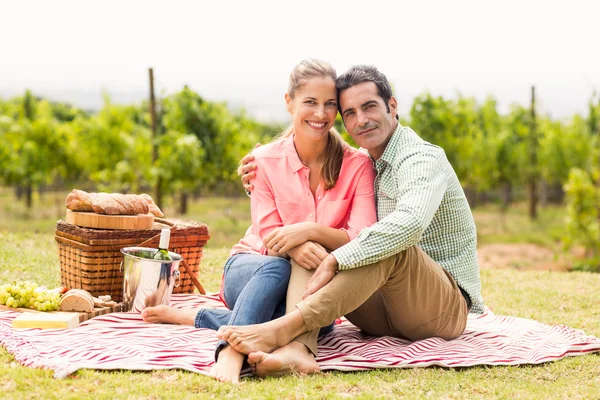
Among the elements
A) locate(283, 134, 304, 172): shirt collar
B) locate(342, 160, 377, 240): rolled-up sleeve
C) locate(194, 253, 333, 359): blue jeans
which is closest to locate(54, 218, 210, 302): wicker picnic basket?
locate(194, 253, 333, 359): blue jeans

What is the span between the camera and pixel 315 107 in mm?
3760

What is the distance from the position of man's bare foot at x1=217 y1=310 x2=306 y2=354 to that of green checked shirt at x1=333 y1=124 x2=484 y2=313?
0.35 m

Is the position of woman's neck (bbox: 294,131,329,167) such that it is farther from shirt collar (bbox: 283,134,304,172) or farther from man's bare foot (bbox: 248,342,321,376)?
man's bare foot (bbox: 248,342,321,376)

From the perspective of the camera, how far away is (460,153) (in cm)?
1537

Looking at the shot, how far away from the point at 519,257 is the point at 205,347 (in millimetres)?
12195

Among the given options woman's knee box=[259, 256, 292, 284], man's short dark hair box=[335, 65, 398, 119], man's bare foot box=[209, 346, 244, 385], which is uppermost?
man's short dark hair box=[335, 65, 398, 119]

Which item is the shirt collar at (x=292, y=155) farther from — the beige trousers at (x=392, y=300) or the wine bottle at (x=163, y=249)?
the wine bottle at (x=163, y=249)

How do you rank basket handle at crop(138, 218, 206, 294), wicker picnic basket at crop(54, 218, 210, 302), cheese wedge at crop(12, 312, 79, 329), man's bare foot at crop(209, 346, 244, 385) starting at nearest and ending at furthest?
man's bare foot at crop(209, 346, 244, 385) → cheese wedge at crop(12, 312, 79, 329) → wicker picnic basket at crop(54, 218, 210, 302) → basket handle at crop(138, 218, 206, 294)

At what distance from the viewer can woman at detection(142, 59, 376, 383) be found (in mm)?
3469

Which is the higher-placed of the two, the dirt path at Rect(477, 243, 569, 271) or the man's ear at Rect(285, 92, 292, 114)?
the man's ear at Rect(285, 92, 292, 114)

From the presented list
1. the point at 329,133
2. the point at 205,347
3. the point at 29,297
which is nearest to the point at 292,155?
the point at 329,133

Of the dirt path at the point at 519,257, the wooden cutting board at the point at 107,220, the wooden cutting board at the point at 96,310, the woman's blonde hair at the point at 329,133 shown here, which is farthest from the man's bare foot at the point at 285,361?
the dirt path at the point at 519,257

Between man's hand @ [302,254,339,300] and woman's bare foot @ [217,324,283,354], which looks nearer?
woman's bare foot @ [217,324,283,354]

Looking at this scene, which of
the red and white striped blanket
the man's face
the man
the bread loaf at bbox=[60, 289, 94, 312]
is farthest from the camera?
the bread loaf at bbox=[60, 289, 94, 312]
